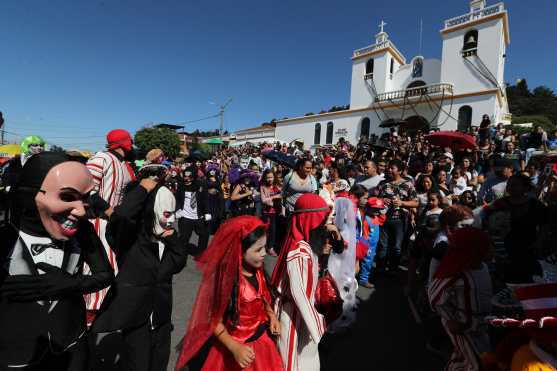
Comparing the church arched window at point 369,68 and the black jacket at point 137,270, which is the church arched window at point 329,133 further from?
the black jacket at point 137,270

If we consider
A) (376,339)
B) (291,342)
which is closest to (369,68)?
(376,339)

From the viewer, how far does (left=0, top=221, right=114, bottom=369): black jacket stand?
1.16 metres

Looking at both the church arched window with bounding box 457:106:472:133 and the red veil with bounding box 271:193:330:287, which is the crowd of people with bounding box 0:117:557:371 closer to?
the red veil with bounding box 271:193:330:287

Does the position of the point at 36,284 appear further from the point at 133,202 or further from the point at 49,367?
the point at 133,202

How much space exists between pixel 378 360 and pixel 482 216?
216 centimetres

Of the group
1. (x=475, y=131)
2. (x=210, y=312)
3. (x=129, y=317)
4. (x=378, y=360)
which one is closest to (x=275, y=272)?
(x=210, y=312)

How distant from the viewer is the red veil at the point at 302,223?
6.93 feet

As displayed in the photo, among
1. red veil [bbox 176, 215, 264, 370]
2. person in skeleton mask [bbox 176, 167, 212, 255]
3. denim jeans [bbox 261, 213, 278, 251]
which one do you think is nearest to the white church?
denim jeans [bbox 261, 213, 278, 251]

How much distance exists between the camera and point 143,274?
1950mm

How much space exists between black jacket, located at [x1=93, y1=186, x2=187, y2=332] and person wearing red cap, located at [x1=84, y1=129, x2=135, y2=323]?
67cm

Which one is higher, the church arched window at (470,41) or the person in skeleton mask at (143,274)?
the church arched window at (470,41)

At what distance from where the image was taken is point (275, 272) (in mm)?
2166

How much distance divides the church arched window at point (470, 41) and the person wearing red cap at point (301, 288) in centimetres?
2522

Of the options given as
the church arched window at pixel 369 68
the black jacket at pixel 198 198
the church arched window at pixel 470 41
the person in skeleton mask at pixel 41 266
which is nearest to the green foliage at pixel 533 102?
the church arched window at pixel 470 41
